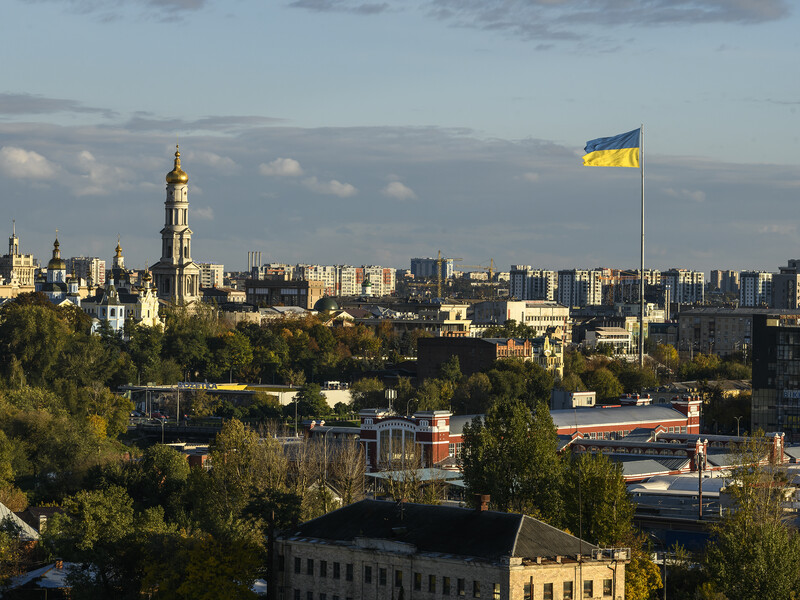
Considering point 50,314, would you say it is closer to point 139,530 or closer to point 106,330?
point 106,330

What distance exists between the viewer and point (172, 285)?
182 metres

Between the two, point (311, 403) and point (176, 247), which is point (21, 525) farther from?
point (176, 247)

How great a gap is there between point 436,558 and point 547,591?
3434mm

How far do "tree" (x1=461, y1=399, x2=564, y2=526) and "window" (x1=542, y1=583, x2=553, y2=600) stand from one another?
43.1 ft

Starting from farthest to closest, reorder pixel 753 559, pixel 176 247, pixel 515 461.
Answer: pixel 176 247
pixel 515 461
pixel 753 559

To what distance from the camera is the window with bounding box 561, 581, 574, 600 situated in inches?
1905

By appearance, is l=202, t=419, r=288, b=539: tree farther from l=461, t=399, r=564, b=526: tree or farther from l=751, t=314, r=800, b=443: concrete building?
l=751, t=314, r=800, b=443: concrete building

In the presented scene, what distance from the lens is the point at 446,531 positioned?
167ft

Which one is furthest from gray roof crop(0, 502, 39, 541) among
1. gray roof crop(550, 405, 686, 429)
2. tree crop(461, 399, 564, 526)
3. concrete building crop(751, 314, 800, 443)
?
concrete building crop(751, 314, 800, 443)

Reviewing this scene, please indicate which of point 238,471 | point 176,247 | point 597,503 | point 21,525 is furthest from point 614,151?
point 176,247

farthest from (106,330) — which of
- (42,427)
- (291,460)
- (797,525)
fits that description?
(797,525)

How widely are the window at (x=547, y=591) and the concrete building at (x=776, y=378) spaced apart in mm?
60448

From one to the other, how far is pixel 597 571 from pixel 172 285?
135611 millimetres

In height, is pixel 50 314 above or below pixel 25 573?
above
